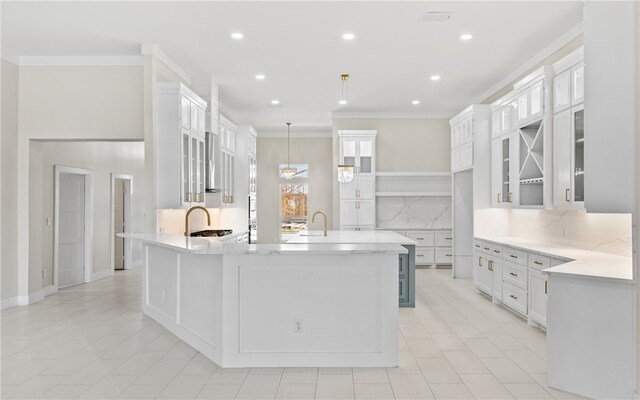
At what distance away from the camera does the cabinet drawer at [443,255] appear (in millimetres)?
9438

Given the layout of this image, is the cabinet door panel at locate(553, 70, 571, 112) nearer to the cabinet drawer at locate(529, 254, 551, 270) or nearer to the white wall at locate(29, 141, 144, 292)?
the cabinet drawer at locate(529, 254, 551, 270)

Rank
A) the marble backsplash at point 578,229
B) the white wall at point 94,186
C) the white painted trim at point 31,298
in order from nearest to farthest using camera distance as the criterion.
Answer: the marble backsplash at point 578,229
the white painted trim at point 31,298
the white wall at point 94,186

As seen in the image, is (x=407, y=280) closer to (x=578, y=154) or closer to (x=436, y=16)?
(x=578, y=154)

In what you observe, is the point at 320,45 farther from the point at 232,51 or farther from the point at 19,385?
the point at 19,385

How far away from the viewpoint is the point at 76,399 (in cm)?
313

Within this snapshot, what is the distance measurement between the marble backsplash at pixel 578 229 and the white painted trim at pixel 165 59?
5.29 meters

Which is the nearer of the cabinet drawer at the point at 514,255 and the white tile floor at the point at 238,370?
the white tile floor at the point at 238,370

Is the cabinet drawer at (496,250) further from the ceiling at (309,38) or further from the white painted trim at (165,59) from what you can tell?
the white painted trim at (165,59)

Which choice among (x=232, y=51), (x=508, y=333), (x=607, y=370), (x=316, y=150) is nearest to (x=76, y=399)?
(x=607, y=370)

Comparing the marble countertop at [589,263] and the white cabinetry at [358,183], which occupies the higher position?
the white cabinetry at [358,183]

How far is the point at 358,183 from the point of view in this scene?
9484mm

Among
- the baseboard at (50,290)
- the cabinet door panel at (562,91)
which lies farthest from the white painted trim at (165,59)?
the cabinet door panel at (562,91)

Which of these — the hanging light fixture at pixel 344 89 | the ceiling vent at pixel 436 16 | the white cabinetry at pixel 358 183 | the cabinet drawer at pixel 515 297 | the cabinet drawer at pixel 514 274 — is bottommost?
the cabinet drawer at pixel 515 297

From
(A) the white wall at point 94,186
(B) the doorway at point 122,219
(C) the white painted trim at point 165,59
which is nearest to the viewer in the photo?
(C) the white painted trim at point 165,59
